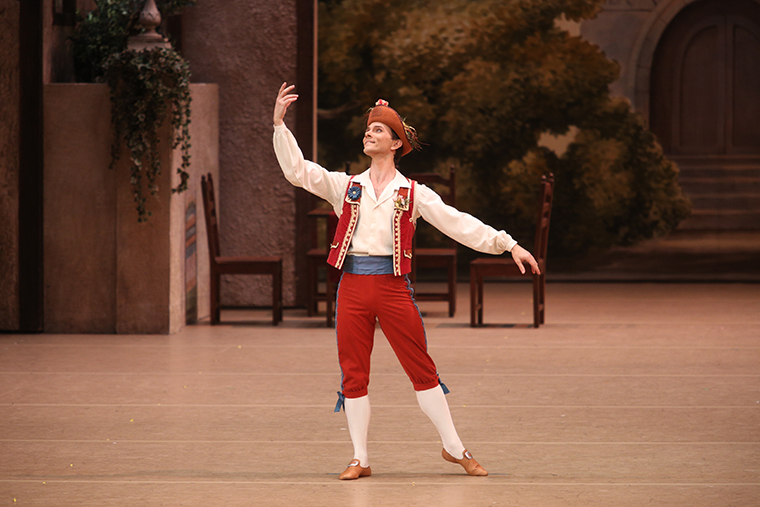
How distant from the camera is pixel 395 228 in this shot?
11.9 feet

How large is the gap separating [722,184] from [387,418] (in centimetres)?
628

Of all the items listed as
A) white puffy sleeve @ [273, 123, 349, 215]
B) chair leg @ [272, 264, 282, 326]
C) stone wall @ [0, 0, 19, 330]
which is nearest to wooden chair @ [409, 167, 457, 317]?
chair leg @ [272, 264, 282, 326]

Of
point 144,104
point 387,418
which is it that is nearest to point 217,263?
point 144,104

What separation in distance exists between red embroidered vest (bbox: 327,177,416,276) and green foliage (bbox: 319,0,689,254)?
20.4 ft

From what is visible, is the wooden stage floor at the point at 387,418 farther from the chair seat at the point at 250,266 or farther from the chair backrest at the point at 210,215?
the chair backrest at the point at 210,215

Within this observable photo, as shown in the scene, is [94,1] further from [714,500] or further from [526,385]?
[714,500]

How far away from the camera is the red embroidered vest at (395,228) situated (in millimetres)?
3611

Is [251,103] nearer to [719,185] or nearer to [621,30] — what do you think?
[621,30]

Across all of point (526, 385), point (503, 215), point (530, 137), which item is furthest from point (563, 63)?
point (526, 385)

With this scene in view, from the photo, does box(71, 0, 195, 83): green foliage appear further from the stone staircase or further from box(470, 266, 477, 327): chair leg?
the stone staircase

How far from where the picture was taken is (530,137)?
991cm

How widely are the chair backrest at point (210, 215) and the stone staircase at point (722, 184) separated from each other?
4.67 m

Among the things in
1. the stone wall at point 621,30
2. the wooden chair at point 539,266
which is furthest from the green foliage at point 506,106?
the wooden chair at point 539,266

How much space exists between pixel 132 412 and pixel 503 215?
19.3 ft
